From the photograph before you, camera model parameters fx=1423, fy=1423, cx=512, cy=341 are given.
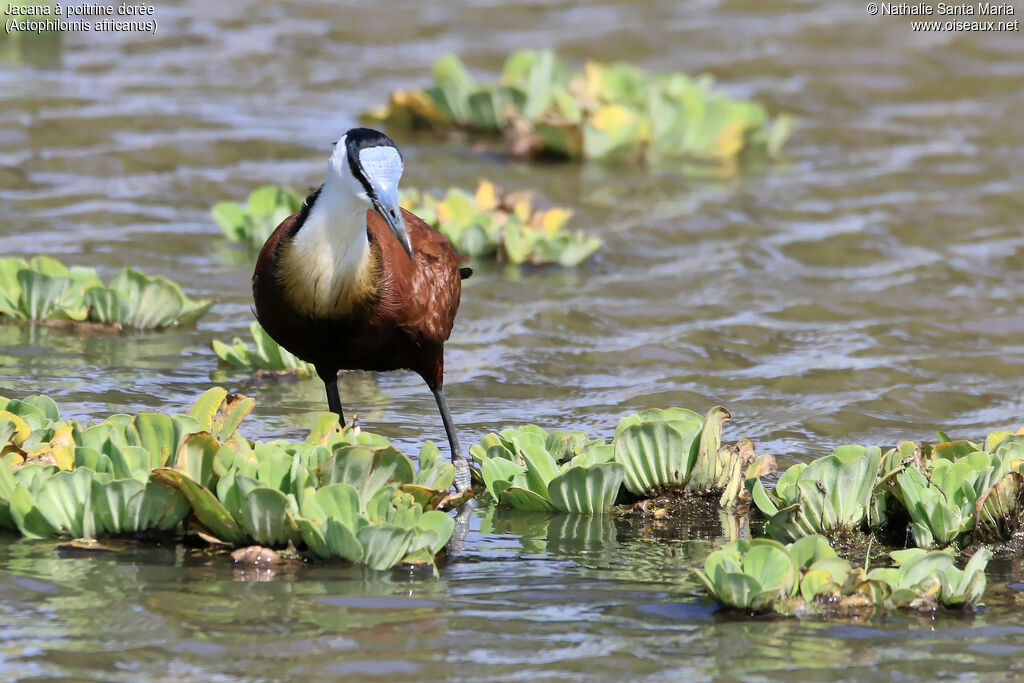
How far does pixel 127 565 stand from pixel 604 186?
6615 mm

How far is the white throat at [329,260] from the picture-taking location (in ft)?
17.4

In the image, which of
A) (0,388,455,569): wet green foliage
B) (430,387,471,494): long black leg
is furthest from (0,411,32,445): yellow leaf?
(430,387,471,494): long black leg

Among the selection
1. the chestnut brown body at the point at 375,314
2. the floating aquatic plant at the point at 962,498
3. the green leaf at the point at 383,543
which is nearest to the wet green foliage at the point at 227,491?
the green leaf at the point at 383,543

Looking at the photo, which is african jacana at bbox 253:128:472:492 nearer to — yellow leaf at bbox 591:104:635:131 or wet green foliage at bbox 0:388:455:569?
wet green foliage at bbox 0:388:455:569

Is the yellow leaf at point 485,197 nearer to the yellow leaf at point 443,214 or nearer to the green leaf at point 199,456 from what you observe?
the yellow leaf at point 443,214

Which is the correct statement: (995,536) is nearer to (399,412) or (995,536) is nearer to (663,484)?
(663,484)

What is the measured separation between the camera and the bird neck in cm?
532

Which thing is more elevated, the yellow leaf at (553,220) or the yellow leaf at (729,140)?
the yellow leaf at (729,140)

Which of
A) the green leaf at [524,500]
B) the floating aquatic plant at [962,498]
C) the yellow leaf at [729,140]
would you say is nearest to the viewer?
the floating aquatic plant at [962,498]

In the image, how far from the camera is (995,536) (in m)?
5.19

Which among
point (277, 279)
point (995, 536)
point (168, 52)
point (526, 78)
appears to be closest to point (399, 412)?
point (277, 279)

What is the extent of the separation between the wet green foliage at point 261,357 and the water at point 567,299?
0.33 feet

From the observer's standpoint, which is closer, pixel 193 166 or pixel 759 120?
pixel 193 166

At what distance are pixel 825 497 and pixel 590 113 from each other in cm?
631
